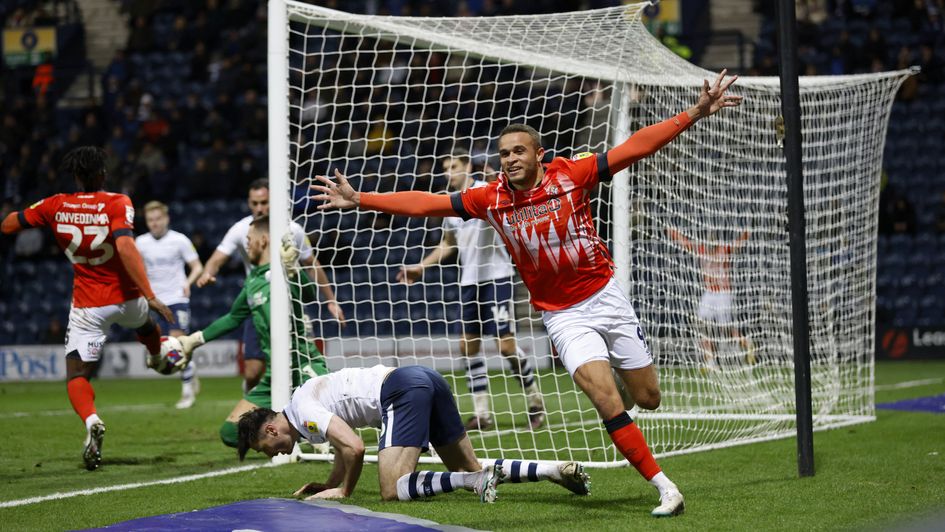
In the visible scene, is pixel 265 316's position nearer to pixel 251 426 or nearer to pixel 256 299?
→ pixel 256 299

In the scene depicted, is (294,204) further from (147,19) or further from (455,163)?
(147,19)

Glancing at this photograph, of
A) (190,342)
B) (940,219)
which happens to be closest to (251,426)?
(190,342)

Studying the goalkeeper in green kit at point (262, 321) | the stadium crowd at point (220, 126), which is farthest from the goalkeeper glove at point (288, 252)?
the stadium crowd at point (220, 126)

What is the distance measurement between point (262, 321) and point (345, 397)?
241cm

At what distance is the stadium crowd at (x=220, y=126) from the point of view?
18938 mm

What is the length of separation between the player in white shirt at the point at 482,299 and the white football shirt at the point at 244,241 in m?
1.11

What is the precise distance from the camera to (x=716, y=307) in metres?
9.67

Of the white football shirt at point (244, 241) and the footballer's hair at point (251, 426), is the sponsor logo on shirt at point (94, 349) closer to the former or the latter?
the white football shirt at point (244, 241)

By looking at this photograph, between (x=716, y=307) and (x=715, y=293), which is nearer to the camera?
(x=716, y=307)

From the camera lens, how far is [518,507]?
586cm

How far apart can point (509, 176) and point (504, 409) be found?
5744 mm

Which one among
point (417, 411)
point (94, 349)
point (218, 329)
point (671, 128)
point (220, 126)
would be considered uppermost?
point (220, 126)

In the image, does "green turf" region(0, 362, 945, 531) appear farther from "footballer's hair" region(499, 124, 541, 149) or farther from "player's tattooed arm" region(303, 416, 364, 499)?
"footballer's hair" region(499, 124, 541, 149)

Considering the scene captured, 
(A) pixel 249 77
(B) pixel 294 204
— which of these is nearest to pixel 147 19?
(A) pixel 249 77
